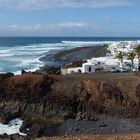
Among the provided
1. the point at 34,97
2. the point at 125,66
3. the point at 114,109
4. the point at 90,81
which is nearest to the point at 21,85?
the point at 34,97

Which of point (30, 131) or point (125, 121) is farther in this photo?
point (125, 121)

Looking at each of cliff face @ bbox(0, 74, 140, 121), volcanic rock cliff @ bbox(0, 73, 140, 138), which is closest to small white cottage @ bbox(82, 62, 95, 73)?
volcanic rock cliff @ bbox(0, 73, 140, 138)

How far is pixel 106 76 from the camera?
52000 mm

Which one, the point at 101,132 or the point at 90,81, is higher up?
the point at 90,81

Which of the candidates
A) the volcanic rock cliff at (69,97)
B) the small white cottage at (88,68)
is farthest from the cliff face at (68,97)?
the small white cottage at (88,68)

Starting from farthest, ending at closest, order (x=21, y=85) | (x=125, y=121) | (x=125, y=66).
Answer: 1. (x=125, y=66)
2. (x=21, y=85)
3. (x=125, y=121)

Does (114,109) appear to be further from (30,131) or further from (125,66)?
(125,66)

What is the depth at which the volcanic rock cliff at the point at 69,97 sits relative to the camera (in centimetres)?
4494

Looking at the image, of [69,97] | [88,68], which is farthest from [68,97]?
[88,68]

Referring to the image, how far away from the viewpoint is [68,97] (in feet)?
155

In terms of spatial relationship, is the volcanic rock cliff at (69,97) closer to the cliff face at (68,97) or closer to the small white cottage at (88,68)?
the cliff face at (68,97)

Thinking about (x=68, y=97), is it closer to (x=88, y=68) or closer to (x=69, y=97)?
(x=69, y=97)

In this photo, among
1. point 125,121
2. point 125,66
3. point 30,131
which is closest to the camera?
point 30,131

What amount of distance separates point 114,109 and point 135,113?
7.19 feet
